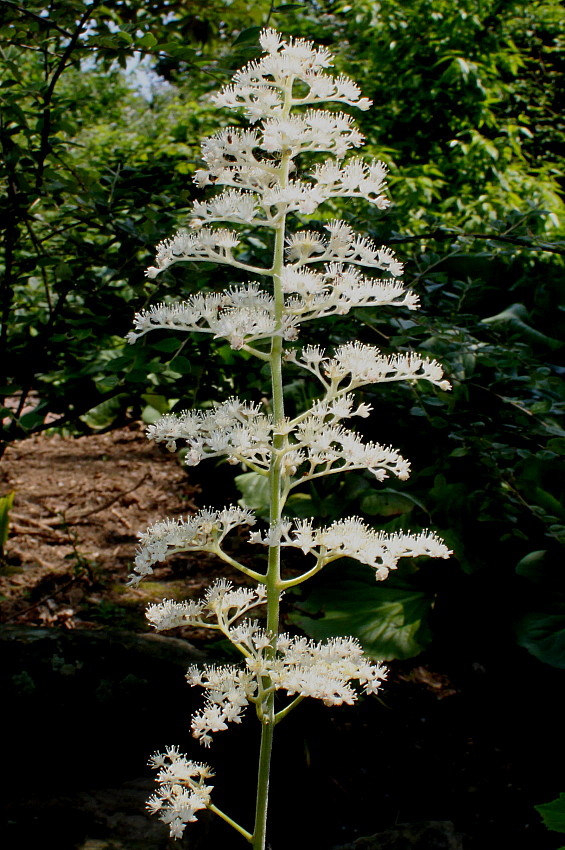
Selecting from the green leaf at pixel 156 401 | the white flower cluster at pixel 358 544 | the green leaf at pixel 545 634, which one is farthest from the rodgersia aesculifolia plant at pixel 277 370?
the green leaf at pixel 156 401

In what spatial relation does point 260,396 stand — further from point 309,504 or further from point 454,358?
point 454,358

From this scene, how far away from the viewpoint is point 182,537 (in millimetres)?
1307

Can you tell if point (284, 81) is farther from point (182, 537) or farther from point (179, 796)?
point (179, 796)

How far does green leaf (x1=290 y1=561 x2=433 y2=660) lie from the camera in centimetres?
256

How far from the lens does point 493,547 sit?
9.43 ft

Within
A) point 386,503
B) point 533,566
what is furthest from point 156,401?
point 533,566

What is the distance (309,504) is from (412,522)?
19.0 inches

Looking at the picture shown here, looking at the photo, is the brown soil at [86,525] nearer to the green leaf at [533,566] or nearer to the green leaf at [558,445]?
the green leaf at [533,566]

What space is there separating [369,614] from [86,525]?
70.2 inches

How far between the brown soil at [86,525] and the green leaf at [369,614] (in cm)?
70

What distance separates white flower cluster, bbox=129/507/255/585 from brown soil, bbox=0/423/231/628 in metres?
1.48

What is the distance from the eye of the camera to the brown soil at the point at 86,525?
3.04 m

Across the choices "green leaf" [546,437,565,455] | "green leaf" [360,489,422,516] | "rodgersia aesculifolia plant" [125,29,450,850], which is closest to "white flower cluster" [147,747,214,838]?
"rodgersia aesculifolia plant" [125,29,450,850]

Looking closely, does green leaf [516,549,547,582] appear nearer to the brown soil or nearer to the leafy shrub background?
the leafy shrub background
